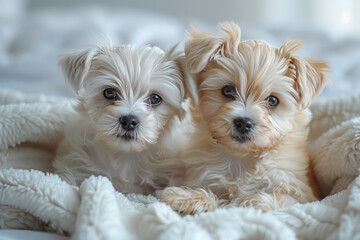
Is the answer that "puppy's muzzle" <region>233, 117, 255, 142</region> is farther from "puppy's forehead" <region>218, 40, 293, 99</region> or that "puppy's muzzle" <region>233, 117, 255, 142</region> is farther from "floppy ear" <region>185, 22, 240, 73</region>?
"floppy ear" <region>185, 22, 240, 73</region>

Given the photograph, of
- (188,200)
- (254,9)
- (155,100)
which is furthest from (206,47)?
(254,9)

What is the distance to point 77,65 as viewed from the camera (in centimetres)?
217

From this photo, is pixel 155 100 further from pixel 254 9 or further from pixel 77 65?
pixel 254 9

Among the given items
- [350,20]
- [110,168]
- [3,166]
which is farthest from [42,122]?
[350,20]

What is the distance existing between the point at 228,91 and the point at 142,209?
69 centimetres

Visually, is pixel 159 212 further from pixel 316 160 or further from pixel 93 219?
pixel 316 160

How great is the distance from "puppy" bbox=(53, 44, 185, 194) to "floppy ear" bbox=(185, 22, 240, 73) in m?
0.15

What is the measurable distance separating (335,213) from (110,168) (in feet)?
3.89

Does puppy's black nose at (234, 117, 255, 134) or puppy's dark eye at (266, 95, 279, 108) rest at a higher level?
puppy's dark eye at (266, 95, 279, 108)

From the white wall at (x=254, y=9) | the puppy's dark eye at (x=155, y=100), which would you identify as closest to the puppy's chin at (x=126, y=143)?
the puppy's dark eye at (x=155, y=100)

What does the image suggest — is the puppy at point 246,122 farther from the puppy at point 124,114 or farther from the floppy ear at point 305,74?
the puppy at point 124,114

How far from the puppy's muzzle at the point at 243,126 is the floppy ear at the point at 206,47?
1.05ft

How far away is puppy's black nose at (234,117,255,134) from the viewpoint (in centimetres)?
187

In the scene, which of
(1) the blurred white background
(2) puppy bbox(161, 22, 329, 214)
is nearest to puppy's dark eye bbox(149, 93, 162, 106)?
(2) puppy bbox(161, 22, 329, 214)
